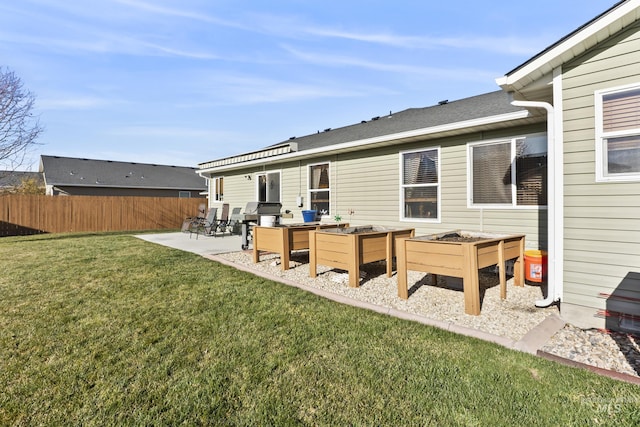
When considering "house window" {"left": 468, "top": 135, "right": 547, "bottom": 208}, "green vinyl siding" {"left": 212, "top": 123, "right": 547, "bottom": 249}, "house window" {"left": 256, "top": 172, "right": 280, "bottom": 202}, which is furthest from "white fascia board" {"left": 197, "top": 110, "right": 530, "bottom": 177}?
"house window" {"left": 256, "top": 172, "right": 280, "bottom": 202}

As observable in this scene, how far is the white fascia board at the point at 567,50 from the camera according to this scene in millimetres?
2986

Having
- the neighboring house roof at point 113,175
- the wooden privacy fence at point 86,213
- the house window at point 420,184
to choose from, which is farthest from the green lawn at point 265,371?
the neighboring house roof at point 113,175

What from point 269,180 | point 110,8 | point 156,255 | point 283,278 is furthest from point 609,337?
point 110,8

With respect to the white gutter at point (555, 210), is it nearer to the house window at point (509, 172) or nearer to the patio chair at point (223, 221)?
the house window at point (509, 172)

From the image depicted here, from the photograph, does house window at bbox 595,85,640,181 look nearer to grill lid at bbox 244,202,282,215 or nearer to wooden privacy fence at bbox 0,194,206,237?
grill lid at bbox 244,202,282,215

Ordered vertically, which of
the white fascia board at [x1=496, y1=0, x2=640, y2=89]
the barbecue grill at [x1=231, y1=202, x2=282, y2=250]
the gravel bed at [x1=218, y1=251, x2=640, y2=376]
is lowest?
the gravel bed at [x1=218, y1=251, x2=640, y2=376]

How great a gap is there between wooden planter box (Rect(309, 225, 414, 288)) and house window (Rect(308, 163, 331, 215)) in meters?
3.27

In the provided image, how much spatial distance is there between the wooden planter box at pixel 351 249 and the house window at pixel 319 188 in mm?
3269

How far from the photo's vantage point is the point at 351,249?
450 centimetres

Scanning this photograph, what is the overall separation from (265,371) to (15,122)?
1339cm

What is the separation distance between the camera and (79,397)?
2018 millimetres

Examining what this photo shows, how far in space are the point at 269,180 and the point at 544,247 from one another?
7569 millimetres

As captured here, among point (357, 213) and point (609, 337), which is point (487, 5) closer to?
point (357, 213)

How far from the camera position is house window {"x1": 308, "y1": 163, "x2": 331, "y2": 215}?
8336mm
